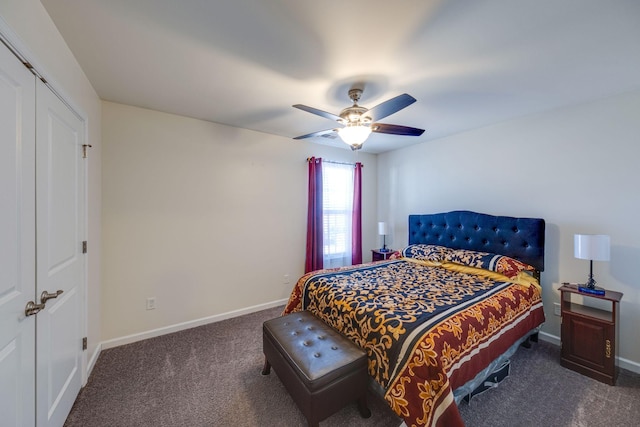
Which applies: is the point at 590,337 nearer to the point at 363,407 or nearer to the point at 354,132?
the point at 363,407

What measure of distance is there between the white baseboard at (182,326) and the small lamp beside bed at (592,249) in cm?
325

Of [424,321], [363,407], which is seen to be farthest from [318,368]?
[424,321]

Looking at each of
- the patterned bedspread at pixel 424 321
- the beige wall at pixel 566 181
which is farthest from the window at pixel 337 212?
the beige wall at pixel 566 181

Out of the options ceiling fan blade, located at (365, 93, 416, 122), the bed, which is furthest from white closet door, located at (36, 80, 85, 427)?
ceiling fan blade, located at (365, 93, 416, 122)

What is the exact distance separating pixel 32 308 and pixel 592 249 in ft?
12.3

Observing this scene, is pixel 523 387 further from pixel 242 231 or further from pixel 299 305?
pixel 242 231

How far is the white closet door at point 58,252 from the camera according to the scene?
127 cm

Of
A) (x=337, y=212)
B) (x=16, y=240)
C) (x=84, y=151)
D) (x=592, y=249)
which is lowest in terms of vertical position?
(x=592, y=249)

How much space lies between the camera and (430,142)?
12.1 ft

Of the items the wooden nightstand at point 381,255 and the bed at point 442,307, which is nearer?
the bed at point 442,307

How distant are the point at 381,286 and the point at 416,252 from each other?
1275mm

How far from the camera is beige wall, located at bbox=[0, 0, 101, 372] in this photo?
1.10 m

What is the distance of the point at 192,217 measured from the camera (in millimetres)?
2838

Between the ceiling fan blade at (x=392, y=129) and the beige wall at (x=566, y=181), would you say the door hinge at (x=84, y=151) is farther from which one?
the beige wall at (x=566, y=181)
